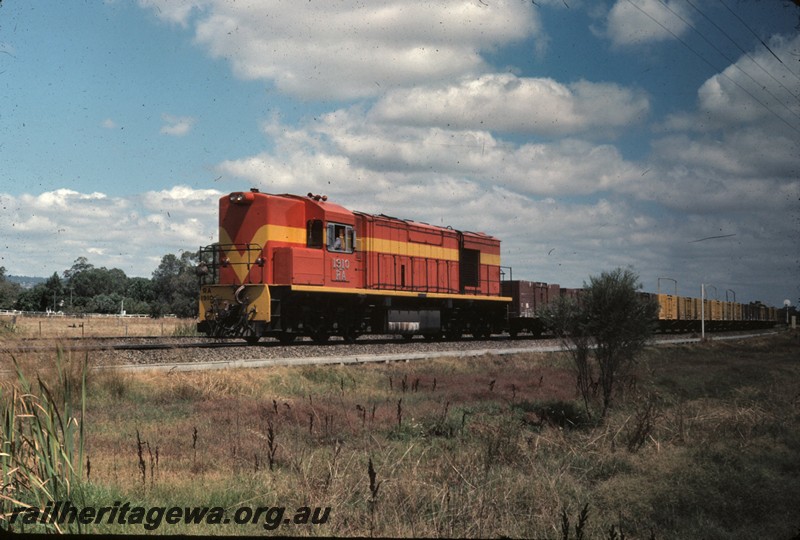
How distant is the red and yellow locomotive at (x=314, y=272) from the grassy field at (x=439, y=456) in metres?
5.84

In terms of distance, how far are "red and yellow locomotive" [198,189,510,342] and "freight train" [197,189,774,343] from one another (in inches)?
1.3

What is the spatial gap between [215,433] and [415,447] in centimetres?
294

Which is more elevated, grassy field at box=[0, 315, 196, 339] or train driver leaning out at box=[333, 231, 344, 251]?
train driver leaning out at box=[333, 231, 344, 251]

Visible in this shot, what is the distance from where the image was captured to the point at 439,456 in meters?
8.62

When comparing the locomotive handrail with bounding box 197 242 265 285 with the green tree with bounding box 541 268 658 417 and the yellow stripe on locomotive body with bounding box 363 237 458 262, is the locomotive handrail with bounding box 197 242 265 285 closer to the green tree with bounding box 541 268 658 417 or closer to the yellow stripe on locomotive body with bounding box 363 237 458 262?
the yellow stripe on locomotive body with bounding box 363 237 458 262

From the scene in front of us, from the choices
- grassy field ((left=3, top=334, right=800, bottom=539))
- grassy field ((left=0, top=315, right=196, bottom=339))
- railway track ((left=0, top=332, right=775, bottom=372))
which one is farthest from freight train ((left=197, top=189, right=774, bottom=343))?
grassy field ((left=3, top=334, right=800, bottom=539))

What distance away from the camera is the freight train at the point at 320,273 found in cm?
2119

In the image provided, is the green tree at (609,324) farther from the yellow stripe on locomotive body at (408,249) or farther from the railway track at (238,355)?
the yellow stripe on locomotive body at (408,249)

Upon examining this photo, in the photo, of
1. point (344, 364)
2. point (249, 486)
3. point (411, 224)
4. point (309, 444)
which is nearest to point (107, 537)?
point (249, 486)

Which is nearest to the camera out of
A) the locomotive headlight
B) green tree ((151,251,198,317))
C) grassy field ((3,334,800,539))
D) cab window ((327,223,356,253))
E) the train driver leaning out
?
grassy field ((3,334,800,539))

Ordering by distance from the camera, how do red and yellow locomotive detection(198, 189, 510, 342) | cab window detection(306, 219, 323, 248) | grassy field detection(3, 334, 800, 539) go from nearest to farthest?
grassy field detection(3, 334, 800, 539) < red and yellow locomotive detection(198, 189, 510, 342) < cab window detection(306, 219, 323, 248)

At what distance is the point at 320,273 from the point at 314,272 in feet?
1.04

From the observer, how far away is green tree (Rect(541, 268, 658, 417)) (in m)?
13.7

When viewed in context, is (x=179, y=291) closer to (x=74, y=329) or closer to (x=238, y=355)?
(x=74, y=329)
